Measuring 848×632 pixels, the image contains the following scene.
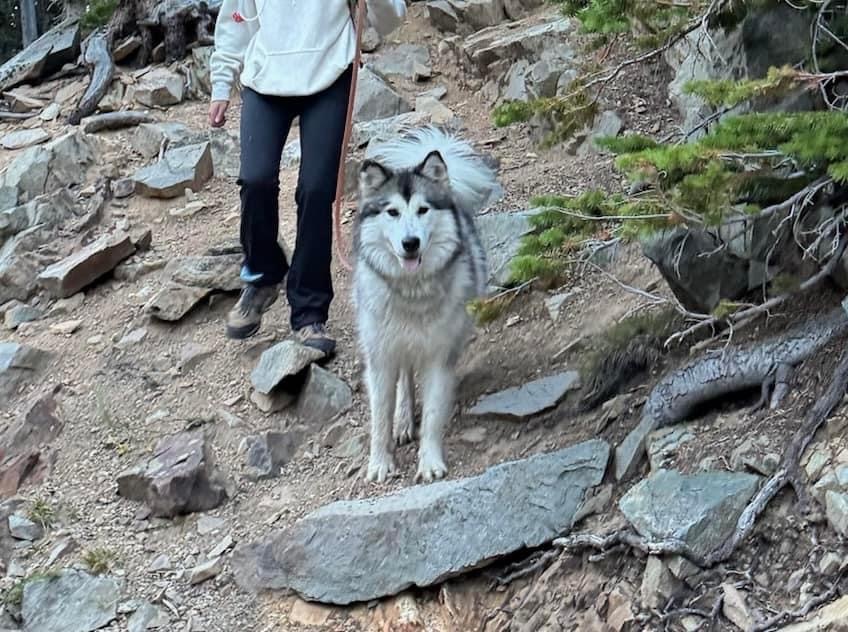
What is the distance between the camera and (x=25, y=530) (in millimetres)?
5297

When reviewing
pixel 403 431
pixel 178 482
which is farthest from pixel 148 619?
pixel 403 431

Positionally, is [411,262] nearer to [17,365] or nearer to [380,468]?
[380,468]

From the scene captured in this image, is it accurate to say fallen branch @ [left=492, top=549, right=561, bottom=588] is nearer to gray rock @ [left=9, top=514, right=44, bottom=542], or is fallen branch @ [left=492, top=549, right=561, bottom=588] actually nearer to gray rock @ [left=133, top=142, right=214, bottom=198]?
gray rock @ [left=9, top=514, right=44, bottom=542]

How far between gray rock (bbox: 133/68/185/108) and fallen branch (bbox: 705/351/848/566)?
8.11 m

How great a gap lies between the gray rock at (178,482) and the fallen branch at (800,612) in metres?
2.83

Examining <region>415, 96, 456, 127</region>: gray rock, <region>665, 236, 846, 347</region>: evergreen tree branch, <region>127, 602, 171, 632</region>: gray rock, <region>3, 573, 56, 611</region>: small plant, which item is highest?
<region>665, 236, 846, 347</region>: evergreen tree branch

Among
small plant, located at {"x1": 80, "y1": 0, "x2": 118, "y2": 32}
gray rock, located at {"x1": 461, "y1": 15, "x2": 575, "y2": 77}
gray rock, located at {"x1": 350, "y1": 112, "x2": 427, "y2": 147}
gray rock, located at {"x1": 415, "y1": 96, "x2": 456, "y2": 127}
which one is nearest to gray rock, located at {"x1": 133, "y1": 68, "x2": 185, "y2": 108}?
small plant, located at {"x1": 80, "y1": 0, "x2": 118, "y2": 32}

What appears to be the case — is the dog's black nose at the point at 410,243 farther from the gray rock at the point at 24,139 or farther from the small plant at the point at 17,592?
the gray rock at the point at 24,139

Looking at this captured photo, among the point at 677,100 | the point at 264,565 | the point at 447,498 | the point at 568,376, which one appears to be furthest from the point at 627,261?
the point at 264,565

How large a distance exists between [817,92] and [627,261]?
1.78 meters

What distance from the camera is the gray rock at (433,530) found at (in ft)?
13.8

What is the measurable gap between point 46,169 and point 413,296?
5.21 m

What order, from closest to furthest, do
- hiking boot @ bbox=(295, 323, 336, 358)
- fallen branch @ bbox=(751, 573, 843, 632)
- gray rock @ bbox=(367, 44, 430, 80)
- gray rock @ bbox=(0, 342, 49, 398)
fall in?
fallen branch @ bbox=(751, 573, 843, 632), hiking boot @ bbox=(295, 323, 336, 358), gray rock @ bbox=(0, 342, 49, 398), gray rock @ bbox=(367, 44, 430, 80)

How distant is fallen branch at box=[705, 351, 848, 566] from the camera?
361cm
